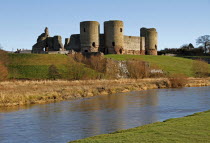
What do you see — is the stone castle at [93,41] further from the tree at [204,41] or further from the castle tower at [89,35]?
the tree at [204,41]

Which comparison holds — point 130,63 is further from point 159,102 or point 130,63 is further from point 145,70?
point 159,102

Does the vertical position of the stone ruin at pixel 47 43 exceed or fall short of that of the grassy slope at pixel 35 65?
it exceeds it

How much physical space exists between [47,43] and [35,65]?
18.1 metres

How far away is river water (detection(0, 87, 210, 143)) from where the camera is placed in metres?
Result: 14.1

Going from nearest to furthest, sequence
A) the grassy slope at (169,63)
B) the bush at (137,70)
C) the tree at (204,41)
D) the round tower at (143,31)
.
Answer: the bush at (137,70)
the grassy slope at (169,63)
the round tower at (143,31)
the tree at (204,41)

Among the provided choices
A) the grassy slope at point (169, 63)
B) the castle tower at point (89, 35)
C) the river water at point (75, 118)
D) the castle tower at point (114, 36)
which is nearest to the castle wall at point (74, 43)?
the castle tower at point (89, 35)

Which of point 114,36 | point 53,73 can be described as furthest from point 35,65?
point 114,36

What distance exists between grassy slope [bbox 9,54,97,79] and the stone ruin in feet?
33.3

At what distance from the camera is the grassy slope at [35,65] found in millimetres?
47662

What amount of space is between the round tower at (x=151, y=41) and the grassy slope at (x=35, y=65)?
26.1m

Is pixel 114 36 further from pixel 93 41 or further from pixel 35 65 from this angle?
pixel 35 65

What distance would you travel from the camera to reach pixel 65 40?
7012 cm

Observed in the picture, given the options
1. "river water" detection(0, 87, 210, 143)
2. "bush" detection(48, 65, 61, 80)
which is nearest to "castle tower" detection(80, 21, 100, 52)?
"bush" detection(48, 65, 61, 80)

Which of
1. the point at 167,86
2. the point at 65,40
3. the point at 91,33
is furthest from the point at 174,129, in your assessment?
the point at 65,40
